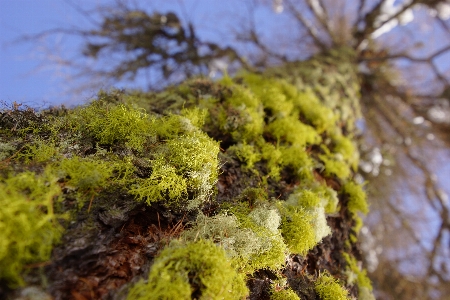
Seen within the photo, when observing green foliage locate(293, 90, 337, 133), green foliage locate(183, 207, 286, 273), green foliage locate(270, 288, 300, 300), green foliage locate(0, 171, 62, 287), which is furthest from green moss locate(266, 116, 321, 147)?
green foliage locate(0, 171, 62, 287)

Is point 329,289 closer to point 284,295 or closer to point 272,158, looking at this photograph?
point 284,295

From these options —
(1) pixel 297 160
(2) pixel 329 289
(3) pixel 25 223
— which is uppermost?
(3) pixel 25 223

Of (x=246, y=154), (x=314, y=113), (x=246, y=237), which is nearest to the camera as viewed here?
(x=246, y=237)

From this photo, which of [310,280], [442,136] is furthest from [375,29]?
[310,280]

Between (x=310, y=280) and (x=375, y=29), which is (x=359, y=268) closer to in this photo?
(x=310, y=280)

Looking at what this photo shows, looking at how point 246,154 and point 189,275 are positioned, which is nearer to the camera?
point 189,275

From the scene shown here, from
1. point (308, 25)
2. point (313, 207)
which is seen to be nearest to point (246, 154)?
point (313, 207)

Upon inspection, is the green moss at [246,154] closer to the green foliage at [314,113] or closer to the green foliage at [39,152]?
the green foliage at [314,113]

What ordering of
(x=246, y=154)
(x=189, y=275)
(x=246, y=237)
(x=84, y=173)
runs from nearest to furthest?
(x=189, y=275) → (x=84, y=173) → (x=246, y=237) → (x=246, y=154)

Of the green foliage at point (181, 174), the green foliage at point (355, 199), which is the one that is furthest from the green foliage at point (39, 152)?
the green foliage at point (355, 199)
